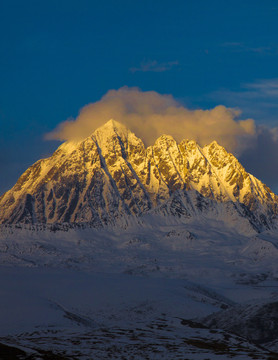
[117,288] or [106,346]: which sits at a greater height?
[117,288]

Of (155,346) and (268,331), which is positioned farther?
(268,331)

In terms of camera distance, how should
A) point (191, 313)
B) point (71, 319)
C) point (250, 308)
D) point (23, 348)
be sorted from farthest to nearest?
point (191, 313) → point (71, 319) → point (250, 308) → point (23, 348)

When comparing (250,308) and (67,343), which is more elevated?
(250,308)

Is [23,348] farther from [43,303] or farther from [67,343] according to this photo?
[43,303]

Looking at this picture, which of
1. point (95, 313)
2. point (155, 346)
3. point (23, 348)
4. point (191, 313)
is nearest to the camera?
point (23, 348)

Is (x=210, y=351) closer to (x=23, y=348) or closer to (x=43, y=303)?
(x=23, y=348)

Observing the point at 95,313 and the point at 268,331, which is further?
the point at 95,313

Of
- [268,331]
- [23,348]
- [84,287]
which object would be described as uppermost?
[84,287]

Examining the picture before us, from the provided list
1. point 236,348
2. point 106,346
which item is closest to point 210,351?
point 236,348

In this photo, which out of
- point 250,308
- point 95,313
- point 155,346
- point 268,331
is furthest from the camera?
point 95,313

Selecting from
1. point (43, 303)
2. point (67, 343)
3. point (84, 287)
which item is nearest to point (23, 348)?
point (67, 343)
